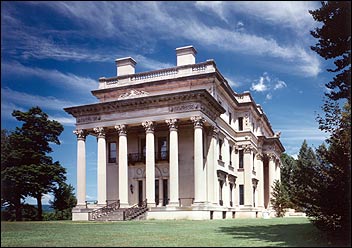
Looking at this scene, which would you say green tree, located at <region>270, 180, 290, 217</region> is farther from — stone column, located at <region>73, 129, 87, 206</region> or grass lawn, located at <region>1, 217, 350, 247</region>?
grass lawn, located at <region>1, 217, 350, 247</region>

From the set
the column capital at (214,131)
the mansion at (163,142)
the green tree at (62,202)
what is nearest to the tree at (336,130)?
the mansion at (163,142)

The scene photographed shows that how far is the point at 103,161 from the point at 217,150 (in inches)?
453

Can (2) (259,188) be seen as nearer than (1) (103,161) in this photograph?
No

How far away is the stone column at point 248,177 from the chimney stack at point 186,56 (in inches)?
581

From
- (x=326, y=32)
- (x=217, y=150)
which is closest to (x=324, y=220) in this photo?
(x=326, y=32)

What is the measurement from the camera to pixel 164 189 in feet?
140

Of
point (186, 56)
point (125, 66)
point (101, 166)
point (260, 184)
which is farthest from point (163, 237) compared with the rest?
point (260, 184)

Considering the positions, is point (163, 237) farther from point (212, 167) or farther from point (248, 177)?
point (248, 177)

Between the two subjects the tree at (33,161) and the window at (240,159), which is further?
the window at (240,159)

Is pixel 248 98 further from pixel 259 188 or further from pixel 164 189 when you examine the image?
pixel 164 189

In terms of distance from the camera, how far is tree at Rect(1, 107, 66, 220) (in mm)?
42781

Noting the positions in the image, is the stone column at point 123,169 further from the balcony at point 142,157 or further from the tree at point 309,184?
the tree at point 309,184

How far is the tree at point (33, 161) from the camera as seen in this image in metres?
42.8

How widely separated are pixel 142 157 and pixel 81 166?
6.26 m
